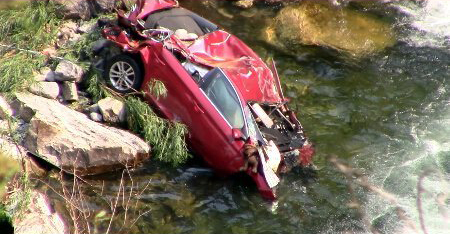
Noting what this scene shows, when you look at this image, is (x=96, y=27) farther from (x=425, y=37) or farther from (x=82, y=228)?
(x=425, y=37)

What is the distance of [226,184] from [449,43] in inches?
272

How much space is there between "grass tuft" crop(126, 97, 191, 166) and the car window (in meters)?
0.64

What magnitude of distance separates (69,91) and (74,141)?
3.89 feet

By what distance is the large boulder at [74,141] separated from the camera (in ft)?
29.0

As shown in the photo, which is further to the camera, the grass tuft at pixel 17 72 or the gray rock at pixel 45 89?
the gray rock at pixel 45 89

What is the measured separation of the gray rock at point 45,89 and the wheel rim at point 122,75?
878mm

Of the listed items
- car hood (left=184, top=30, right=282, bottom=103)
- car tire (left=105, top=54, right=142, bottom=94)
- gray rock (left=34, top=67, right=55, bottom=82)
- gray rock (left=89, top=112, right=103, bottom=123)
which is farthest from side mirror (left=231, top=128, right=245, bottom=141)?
gray rock (left=34, top=67, right=55, bottom=82)

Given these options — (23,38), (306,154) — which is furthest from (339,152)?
(23,38)

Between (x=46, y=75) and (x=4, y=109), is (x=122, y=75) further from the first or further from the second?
(x=4, y=109)

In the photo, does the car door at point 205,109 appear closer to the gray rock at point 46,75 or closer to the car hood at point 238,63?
the car hood at point 238,63

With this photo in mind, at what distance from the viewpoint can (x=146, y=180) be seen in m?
9.28

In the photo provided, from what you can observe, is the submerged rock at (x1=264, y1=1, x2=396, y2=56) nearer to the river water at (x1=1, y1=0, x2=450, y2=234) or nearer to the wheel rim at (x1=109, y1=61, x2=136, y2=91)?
the river water at (x1=1, y1=0, x2=450, y2=234)

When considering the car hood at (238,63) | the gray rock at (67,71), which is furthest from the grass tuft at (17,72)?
the car hood at (238,63)

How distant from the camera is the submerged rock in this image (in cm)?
1323
